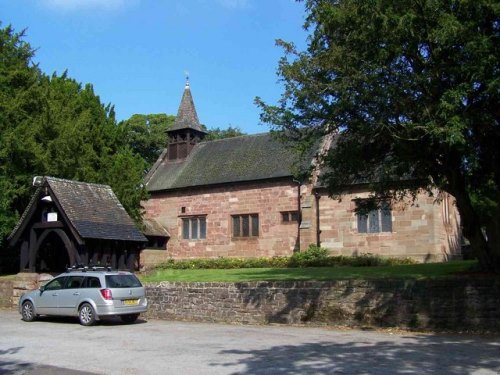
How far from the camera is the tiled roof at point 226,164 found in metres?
35.5

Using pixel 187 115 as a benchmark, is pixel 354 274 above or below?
below

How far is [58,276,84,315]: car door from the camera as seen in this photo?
16469 millimetres

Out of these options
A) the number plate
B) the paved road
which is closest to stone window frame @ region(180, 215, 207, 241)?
the number plate

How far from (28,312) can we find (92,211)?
17.5 ft

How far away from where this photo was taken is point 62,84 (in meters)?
34.3

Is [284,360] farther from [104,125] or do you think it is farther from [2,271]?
[104,125]

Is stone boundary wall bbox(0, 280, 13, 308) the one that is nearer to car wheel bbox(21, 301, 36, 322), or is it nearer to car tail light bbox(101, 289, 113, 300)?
car wheel bbox(21, 301, 36, 322)

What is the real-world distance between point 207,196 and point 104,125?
8449 millimetres

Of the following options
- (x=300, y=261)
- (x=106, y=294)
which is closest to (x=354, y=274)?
(x=106, y=294)

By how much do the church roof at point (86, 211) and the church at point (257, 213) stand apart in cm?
1197

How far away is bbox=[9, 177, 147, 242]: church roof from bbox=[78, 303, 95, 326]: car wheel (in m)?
4.15

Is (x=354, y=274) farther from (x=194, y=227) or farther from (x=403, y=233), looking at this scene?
(x=194, y=227)

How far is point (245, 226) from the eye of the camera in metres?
36.0

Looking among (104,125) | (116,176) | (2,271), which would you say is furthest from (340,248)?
(2,271)
